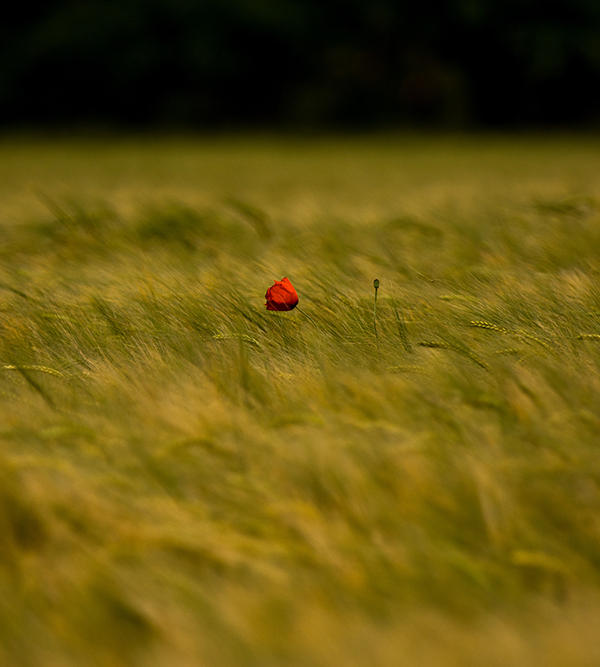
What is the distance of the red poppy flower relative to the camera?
3.57 ft

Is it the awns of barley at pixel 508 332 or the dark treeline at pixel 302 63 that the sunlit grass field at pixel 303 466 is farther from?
the dark treeline at pixel 302 63

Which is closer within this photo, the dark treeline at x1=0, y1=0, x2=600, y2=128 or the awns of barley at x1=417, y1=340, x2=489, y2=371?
the awns of barley at x1=417, y1=340, x2=489, y2=371

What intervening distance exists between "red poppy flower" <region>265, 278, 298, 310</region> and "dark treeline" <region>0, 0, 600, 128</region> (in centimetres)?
1001

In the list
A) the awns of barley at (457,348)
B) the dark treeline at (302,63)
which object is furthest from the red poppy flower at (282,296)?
the dark treeline at (302,63)

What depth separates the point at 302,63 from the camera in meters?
11.5

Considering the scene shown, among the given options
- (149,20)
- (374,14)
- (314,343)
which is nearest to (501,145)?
(374,14)

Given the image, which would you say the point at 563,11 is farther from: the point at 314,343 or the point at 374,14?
the point at 314,343

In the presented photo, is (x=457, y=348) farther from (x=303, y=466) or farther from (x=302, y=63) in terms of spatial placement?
(x=302, y=63)

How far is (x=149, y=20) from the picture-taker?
10492 mm

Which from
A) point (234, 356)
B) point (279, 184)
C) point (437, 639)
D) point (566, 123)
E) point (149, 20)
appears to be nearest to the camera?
point (437, 639)

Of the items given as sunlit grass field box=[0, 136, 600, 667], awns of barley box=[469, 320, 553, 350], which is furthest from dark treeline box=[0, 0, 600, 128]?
awns of barley box=[469, 320, 553, 350]

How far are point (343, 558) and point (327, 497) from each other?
82 mm

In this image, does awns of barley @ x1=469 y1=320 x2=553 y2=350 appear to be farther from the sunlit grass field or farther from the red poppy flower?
the red poppy flower

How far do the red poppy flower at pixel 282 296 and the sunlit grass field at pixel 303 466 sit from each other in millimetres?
31
